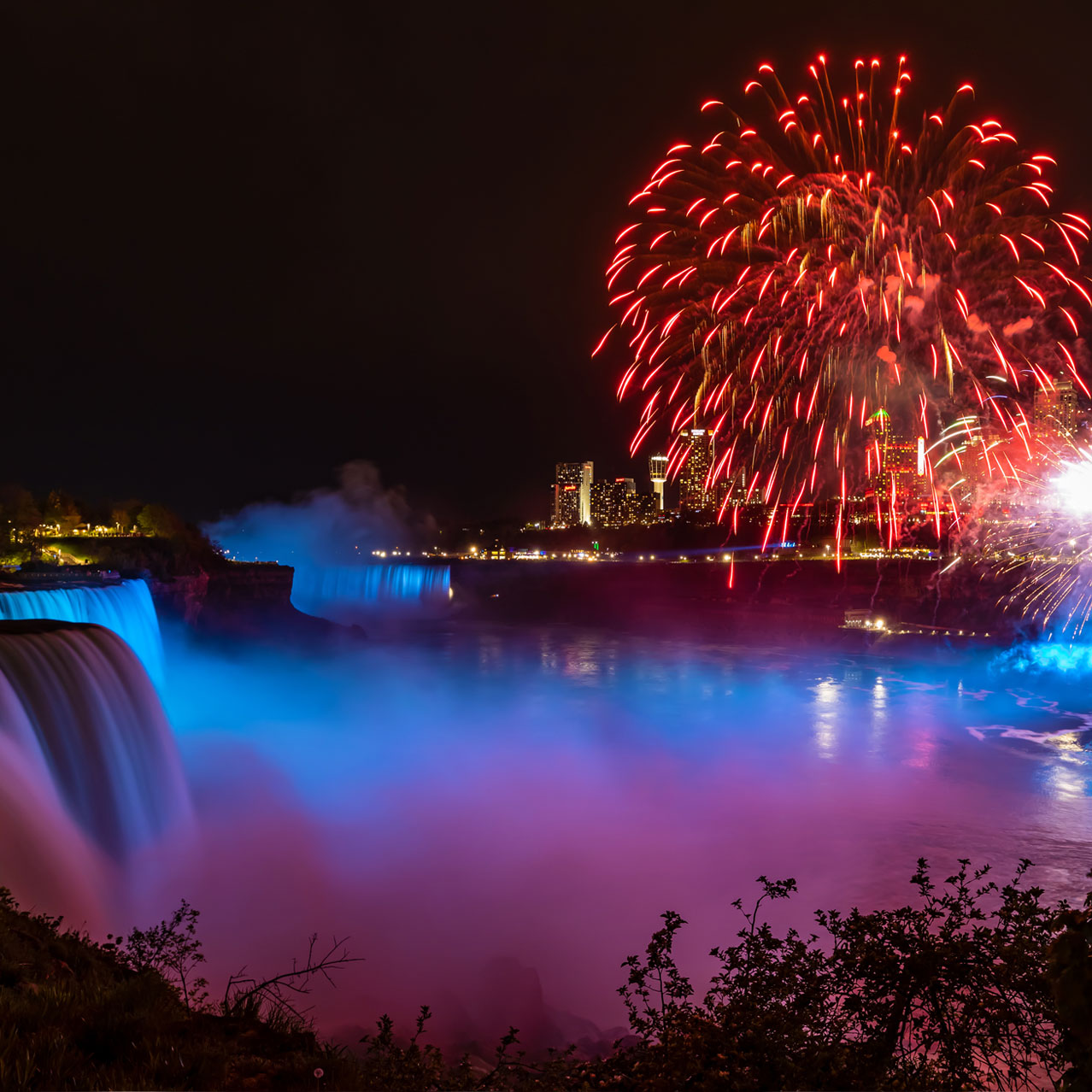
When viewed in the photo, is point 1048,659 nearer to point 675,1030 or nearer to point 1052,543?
point 1052,543

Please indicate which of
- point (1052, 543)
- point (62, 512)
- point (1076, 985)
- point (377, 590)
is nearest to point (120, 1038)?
point (1076, 985)

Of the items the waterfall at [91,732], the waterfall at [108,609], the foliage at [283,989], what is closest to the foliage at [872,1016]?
the foliage at [283,989]

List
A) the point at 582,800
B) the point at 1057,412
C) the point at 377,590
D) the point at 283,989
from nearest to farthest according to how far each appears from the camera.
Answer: the point at 283,989 → the point at 582,800 → the point at 1057,412 → the point at 377,590

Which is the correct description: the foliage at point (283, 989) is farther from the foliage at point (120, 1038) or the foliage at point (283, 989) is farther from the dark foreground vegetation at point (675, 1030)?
the foliage at point (120, 1038)

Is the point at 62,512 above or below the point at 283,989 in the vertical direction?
above

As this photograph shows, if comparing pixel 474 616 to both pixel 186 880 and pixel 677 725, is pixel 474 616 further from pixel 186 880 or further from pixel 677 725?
pixel 186 880

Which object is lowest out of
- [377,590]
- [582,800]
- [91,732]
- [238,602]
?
[582,800]

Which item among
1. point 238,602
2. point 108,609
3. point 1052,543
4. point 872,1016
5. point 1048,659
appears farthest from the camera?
point 238,602

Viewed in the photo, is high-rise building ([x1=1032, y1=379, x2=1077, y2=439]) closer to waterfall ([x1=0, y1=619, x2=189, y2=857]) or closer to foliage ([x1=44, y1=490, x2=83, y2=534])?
waterfall ([x1=0, y1=619, x2=189, y2=857])
